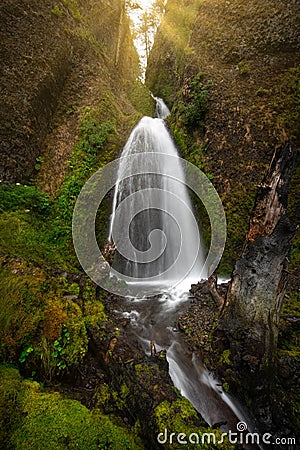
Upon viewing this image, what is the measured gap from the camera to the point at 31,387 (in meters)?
2.55

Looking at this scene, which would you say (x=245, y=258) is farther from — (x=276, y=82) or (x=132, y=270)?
(x=276, y=82)

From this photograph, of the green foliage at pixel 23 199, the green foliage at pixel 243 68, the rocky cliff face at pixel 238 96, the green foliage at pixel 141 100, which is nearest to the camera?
the green foliage at pixel 23 199

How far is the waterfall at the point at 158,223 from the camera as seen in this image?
845 cm

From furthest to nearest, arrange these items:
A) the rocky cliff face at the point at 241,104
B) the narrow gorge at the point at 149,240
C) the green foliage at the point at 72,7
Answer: the green foliage at the point at 72,7
the rocky cliff face at the point at 241,104
the narrow gorge at the point at 149,240

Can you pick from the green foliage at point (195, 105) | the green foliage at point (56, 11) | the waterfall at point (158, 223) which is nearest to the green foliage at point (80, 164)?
the waterfall at point (158, 223)

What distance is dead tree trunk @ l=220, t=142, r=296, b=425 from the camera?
3287mm

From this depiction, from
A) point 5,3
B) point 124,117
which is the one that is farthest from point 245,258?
point 5,3

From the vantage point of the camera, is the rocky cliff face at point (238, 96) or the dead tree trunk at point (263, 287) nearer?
the dead tree trunk at point (263, 287)

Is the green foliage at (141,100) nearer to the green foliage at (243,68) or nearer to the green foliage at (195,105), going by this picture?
the green foliage at (195,105)

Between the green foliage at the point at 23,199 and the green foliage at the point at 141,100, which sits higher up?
the green foliage at the point at 141,100

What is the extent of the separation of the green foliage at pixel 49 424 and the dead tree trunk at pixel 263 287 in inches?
71.6

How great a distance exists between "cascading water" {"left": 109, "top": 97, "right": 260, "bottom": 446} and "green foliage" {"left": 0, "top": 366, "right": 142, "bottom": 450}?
1.71 m

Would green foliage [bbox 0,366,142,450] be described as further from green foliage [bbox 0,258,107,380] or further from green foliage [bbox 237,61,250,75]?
green foliage [bbox 237,61,250,75]

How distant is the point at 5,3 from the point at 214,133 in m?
9.72
